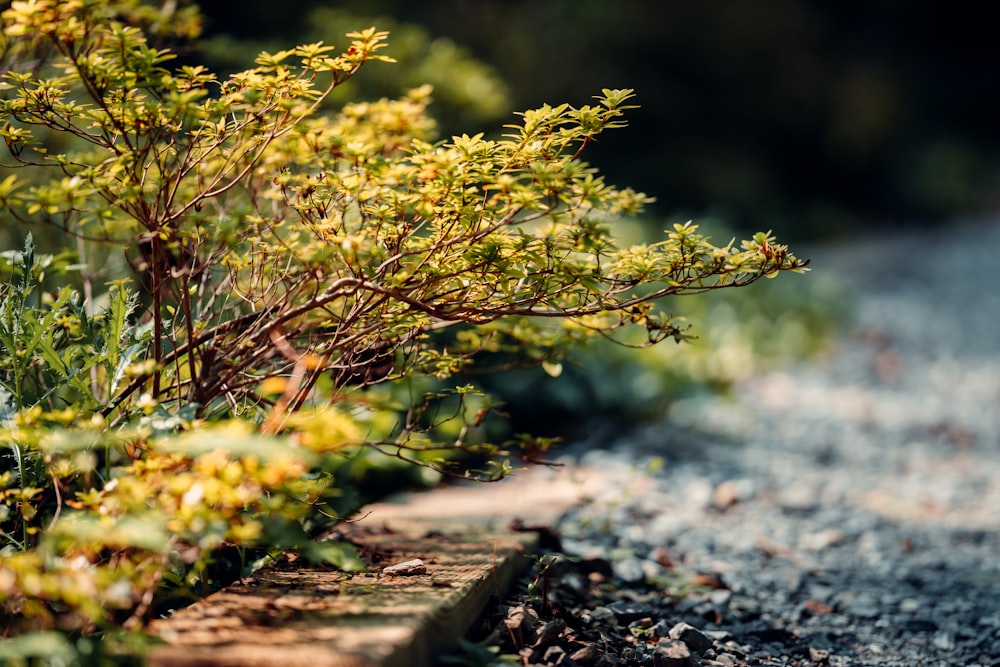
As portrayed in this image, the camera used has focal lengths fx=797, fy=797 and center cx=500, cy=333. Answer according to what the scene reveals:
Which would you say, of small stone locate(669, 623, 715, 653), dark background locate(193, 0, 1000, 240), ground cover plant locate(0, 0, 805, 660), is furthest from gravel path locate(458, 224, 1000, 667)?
dark background locate(193, 0, 1000, 240)

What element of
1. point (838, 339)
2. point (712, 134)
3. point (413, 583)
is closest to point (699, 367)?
point (838, 339)

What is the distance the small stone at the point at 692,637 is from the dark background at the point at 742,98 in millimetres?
7290

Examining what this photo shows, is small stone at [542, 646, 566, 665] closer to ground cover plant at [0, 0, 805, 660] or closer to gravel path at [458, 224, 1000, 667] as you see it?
gravel path at [458, 224, 1000, 667]

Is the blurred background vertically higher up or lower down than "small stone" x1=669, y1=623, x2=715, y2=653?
higher up

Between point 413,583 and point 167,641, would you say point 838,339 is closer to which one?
point 413,583

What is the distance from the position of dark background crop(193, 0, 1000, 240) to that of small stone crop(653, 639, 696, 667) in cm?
742

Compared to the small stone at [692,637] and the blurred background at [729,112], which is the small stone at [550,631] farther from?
the blurred background at [729,112]

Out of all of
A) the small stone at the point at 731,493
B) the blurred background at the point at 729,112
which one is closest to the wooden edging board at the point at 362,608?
the small stone at the point at 731,493

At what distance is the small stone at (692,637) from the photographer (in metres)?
1.86

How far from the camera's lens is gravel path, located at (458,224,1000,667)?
199cm

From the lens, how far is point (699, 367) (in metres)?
5.23

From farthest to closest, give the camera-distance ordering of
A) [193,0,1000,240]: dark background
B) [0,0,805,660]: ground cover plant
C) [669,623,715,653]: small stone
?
[193,0,1000,240]: dark background → [669,623,715,653]: small stone → [0,0,805,660]: ground cover plant

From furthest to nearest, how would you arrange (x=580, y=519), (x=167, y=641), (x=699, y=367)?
(x=699, y=367) < (x=580, y=519) < (x=167, y=641)

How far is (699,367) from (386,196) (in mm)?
3946
